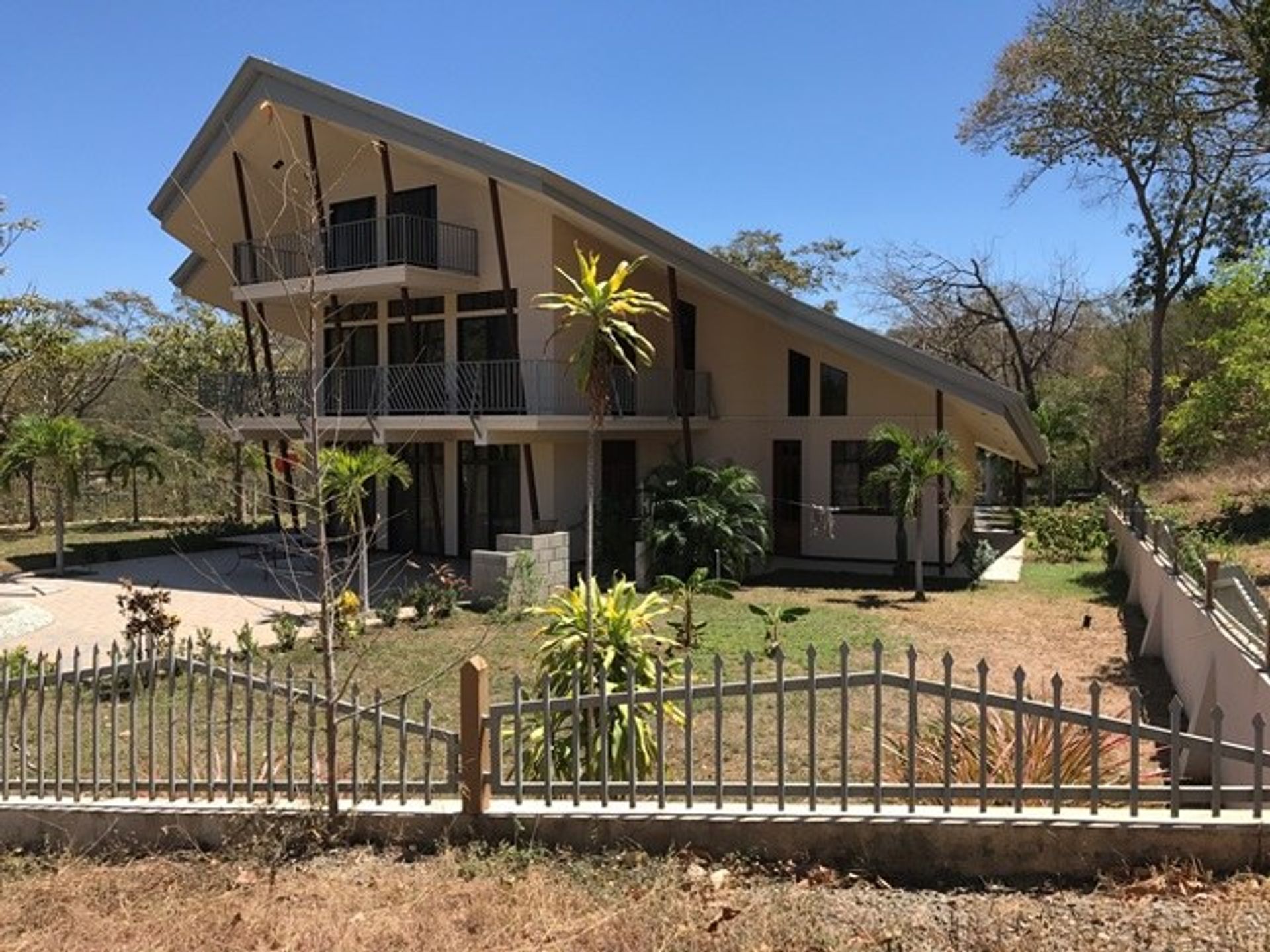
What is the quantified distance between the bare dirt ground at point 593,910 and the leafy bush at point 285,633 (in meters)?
7.19

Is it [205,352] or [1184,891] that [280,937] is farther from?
[205,352]

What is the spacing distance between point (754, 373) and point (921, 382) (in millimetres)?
4611

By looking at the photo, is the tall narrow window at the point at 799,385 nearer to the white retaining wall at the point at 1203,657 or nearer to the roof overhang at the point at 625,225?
the roof overhang at the point at 625,225

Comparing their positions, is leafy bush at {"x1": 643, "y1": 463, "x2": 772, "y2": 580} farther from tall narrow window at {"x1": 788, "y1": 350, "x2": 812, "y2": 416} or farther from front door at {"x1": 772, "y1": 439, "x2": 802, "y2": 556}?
tall narrow window at {"x1": 788, "y1": 350, "x2": 812, "y2": 416}

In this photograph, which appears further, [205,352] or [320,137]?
[205,352]

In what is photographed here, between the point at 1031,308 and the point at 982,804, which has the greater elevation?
the point at 1031,308

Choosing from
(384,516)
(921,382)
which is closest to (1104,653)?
(921,382)

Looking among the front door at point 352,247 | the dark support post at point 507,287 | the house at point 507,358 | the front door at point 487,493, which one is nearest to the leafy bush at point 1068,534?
the house at point 507,358

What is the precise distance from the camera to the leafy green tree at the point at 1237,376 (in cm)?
1634

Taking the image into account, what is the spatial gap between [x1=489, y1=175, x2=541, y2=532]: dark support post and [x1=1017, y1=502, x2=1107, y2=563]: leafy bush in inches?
455

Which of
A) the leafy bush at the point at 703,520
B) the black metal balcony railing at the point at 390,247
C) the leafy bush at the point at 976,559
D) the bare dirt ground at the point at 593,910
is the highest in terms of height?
the black metal balcony railing at the point at 390,247

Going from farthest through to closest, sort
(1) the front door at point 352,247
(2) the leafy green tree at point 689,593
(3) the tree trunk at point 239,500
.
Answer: (3) the tree trunk at point 239,500
(1) the front door at point 352,247
(2) the leafy green tree at point 689,593

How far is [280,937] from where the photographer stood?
441 cm

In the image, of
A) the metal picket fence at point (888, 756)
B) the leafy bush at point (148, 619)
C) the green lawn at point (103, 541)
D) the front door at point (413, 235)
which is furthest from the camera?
the green lawn at point (103, 541)
